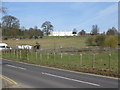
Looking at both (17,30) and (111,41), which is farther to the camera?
(17,30)

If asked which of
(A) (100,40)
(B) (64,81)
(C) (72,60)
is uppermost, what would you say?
(A) (100,40)

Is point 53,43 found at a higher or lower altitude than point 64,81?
higher

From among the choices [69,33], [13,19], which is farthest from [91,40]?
Result: [69,33]

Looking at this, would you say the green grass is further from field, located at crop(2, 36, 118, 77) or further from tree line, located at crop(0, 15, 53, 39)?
tree line, located at crop(0, 15, 53, 39)

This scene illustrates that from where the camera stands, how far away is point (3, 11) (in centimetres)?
2362

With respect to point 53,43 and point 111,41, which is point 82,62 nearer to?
point 111,41

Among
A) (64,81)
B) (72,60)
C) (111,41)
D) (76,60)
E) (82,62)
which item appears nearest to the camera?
(64,81)

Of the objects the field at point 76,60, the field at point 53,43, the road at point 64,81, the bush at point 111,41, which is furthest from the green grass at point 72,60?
the field at point 53,43

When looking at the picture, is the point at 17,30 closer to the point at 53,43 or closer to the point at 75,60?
the point at 53,43

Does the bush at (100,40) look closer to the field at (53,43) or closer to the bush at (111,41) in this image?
the bush at (111,41)

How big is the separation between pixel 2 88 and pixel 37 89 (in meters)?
1.58

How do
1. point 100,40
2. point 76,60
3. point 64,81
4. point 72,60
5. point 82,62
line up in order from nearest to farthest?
point 64,81 < point 82,62 < point 76,60 < point 72,60 < point 100,40

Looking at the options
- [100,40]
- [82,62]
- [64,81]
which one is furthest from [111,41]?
[64,81]

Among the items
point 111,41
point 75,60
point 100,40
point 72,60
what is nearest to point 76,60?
point 75,60
